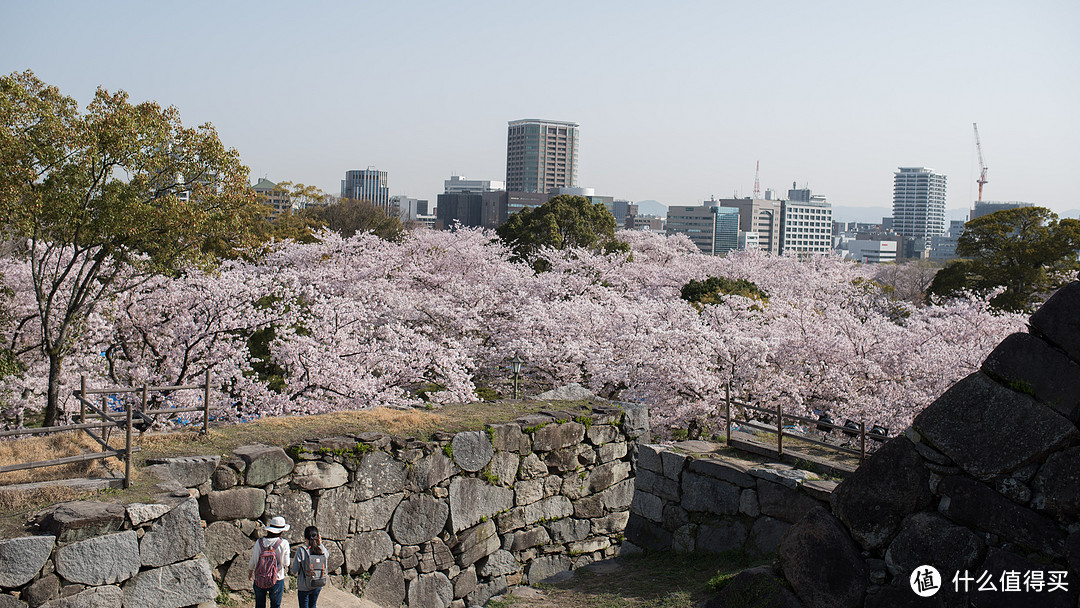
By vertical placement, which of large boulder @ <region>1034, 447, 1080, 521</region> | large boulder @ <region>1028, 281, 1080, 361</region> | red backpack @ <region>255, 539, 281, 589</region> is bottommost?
red backpack @ <region>255, 539, 281, 589</region>

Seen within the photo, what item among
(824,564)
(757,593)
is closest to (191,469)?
(757,593)

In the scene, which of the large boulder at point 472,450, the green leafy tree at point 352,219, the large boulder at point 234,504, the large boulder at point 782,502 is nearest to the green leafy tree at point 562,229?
the green leafy tree at point 352,219

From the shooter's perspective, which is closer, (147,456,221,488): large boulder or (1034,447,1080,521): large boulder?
(1034,447,1080,521): large boulder

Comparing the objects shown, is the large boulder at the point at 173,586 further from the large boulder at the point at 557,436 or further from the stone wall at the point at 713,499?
the stone wall at the point at 713,499

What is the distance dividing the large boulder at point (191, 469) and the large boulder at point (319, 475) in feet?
3.04

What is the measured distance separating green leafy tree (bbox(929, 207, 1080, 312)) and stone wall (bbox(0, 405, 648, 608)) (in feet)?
72.9

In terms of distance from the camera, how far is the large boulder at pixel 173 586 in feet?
22.5

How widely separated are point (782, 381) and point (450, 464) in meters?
6.96

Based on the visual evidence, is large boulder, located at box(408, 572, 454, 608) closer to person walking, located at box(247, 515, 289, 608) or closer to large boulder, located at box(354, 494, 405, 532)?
large boulder, located at box(354, 494, 405, 532)

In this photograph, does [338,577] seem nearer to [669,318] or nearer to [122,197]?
[122,197]

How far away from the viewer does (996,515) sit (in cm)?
509

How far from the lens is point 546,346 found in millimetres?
18938

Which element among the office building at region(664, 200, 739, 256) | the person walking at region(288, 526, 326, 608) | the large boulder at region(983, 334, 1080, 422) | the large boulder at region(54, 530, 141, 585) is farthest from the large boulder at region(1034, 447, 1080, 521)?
the office building at region(664, 200, 739, 256)

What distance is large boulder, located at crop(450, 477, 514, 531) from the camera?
32.5 ft
